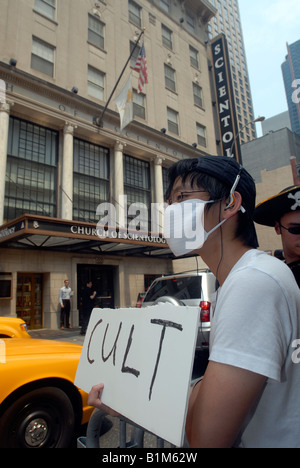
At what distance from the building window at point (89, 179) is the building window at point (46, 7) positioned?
705 centimetres

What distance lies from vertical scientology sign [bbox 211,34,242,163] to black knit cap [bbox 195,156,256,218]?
63.9ft

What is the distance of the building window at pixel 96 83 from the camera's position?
17.3 metres

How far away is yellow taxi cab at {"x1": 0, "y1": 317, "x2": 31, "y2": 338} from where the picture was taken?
509cm

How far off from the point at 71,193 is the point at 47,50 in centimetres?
807

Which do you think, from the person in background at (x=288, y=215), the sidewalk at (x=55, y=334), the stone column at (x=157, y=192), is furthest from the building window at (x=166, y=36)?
the person in background at (x=288, y=215)

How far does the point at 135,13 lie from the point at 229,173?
1029 inches

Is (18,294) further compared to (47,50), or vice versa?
(47,50)

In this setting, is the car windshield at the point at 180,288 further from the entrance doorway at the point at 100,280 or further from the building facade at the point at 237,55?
the building facade at the point at 237,55

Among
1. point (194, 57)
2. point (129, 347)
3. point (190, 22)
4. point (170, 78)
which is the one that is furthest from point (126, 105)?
point (190, 22)

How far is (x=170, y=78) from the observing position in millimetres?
22781
